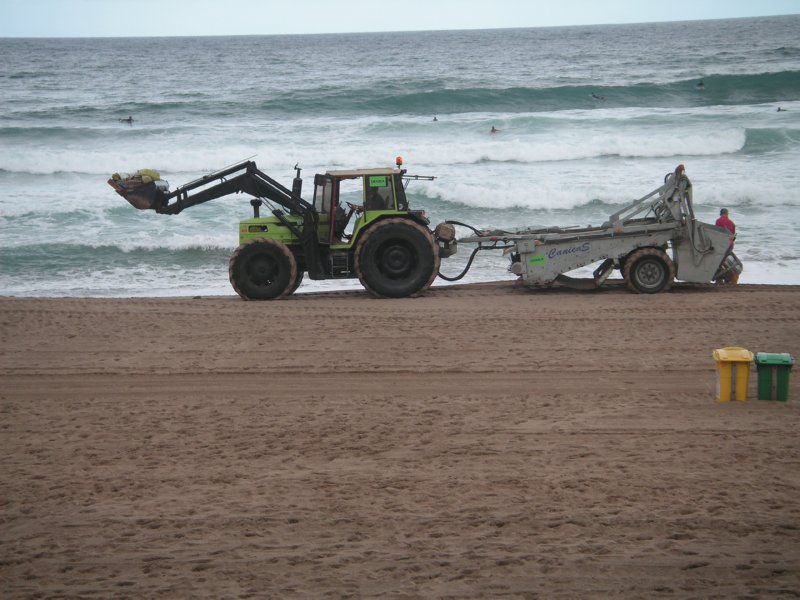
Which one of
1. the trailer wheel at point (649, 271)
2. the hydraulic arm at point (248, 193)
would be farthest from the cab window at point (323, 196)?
the trailer wheel at point (649, 271)

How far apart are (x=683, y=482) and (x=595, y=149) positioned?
22655mm

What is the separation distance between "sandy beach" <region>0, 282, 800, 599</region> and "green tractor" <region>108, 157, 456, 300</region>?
128 cm

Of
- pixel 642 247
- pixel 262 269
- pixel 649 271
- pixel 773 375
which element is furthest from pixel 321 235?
pixel 773 375

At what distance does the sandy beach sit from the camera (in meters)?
5.36

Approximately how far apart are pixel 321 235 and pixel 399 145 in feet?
56.2

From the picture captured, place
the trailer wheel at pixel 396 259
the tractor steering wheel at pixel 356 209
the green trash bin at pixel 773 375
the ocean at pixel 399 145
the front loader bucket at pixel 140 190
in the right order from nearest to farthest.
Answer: the green trash bin at pixel 773 375 < the front loader bucket at pixel 140 190 < the trailer wheel at pixel 396 259 < the tractor steering wheel at pixel 356 209 < the ocean at pixel 399 145

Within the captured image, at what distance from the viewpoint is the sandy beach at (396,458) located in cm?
536

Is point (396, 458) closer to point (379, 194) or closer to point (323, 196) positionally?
point (379, 194)

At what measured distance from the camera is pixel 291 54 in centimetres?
7019

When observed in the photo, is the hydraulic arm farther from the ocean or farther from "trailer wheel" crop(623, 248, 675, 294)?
"trailer wheel" crop(623, 248, 675, 294)

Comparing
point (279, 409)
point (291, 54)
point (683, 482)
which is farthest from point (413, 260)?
point (291, 54)

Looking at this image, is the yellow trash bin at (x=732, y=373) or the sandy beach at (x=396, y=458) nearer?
the sandy beach at (x=396, y=458)

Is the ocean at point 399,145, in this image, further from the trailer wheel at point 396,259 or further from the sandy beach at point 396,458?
the sandy beach at point 396,458

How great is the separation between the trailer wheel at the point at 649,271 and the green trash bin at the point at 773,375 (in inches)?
181
